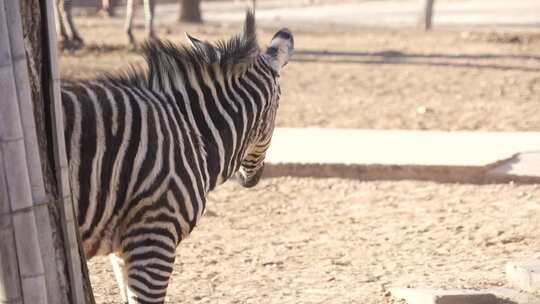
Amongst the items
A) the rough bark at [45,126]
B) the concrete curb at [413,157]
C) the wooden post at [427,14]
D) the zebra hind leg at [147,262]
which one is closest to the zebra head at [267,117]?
the zebra hind leg at [147,262]

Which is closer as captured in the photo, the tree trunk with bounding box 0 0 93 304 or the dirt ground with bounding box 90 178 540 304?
the tree trunk with bounding box 0 0 93 304

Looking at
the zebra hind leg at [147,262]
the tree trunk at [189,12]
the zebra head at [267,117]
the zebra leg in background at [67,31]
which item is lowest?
the tree trunk at [189,12]

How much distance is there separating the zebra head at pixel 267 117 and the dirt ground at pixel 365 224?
0.68m

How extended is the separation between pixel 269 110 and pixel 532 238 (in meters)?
2.33

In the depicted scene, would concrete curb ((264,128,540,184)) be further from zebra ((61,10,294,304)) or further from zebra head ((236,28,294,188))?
zebra ((61,10,294,304))

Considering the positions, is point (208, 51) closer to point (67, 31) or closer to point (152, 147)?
point (152, 147)

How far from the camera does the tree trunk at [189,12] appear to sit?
23000 millimetres

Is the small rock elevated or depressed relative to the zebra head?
depressed

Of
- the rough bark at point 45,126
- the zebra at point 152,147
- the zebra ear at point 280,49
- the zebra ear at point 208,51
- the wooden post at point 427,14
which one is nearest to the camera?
the rough bark at point 45,126

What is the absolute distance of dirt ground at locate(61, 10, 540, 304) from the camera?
231 inches

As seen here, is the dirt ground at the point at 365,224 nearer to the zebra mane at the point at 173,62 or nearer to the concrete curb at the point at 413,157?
the concrete curb at the point at 413,157

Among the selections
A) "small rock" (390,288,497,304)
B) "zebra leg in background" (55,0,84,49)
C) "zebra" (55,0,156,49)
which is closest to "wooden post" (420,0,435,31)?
"zebra" (55,0,156,49)

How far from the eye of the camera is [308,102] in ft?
39.3

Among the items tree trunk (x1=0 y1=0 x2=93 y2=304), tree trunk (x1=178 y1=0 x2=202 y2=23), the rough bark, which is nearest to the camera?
tree trunk (x1=0 y1=0 x2=93 y2=304)
